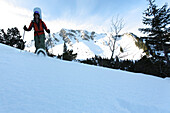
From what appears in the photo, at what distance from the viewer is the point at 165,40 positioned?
1007 cm

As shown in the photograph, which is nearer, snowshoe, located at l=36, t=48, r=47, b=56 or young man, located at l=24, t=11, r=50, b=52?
snowshoe, located at l=36, t=48, r=47, b=56

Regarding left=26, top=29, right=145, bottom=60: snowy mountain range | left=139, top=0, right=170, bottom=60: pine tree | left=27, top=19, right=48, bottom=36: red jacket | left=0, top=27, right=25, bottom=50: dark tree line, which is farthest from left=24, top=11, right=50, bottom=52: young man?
left=0, top=27, right=25, bottom=50: dark tree line

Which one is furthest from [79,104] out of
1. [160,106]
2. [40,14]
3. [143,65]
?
[143,65]

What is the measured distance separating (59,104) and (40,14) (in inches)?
179

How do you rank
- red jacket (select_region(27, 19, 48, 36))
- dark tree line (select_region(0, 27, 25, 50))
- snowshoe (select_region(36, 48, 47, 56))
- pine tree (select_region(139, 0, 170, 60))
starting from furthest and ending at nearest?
dark tree line (select_region(0, 27, 25, 50)) → pine tree (select_region(139, 0, 170, 60)) → red jacket (select_region(27, 19, 48, 36)) → snowshoe (select_region(36, 48, 47, 56))

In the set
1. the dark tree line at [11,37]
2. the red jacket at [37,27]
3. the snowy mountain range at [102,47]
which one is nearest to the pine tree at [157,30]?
the snowy mountain range at [102,47]

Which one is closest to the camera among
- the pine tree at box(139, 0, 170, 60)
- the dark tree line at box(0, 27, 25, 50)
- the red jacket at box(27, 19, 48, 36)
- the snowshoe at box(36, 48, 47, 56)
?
the snowshoe at box(36, 48, 47, 56)

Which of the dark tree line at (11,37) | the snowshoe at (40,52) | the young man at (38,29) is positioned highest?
the dark tree line at (11,37)

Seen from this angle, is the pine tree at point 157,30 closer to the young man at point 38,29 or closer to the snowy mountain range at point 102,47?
the snowy mountain range at point 102,47

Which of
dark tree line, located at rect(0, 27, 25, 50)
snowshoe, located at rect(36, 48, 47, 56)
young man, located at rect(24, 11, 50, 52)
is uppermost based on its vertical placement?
dark tree line, located at rect(0, 27, 25, 50)

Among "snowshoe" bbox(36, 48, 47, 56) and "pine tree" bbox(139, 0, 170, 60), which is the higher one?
"pine tree" bbox(139, 0, 170, 60)

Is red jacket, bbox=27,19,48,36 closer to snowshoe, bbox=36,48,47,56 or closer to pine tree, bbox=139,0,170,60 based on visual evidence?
snowshoe, bbox=36,48,47,56

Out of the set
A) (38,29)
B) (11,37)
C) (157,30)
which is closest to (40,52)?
(38,29)

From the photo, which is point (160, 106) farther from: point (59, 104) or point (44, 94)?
point (44, 94)
